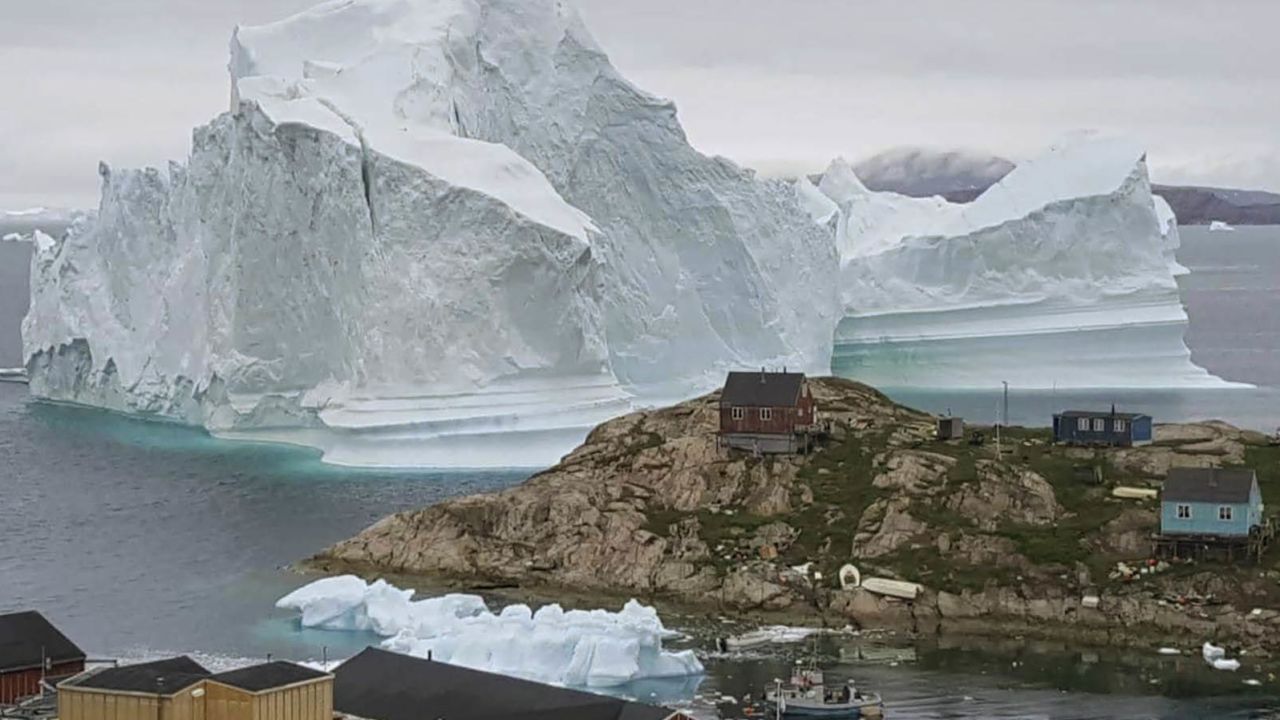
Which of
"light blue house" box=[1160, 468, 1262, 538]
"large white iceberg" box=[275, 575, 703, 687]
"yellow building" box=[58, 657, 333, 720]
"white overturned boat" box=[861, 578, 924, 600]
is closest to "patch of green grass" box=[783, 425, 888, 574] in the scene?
"white overturned boat" box=[861, 578, 924, 600]

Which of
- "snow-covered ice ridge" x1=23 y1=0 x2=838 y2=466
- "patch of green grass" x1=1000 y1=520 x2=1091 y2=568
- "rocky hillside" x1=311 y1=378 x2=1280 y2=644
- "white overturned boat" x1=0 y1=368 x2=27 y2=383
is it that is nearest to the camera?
"rocky hillside" x1=311 y1=378 x2=1280 y2=644

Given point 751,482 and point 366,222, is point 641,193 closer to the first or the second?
point 366,222

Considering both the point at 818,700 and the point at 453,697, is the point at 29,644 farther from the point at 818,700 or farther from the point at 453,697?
the point at 818,700

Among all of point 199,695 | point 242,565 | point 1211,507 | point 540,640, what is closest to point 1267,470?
point 1211,507

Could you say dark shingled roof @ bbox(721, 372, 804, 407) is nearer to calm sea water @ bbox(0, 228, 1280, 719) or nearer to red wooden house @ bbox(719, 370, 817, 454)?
Answer: red wooden house @ bbox(719, 370, 817, 454)

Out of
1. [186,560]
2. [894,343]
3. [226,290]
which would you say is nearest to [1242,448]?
[186,560]

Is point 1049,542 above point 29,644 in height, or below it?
above
